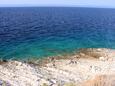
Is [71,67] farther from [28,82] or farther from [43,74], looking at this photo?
[28,82]

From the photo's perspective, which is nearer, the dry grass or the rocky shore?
the dry grass

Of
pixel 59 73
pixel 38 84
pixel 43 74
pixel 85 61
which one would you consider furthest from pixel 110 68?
pixel 38 84

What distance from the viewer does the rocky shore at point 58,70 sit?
60.4 ft

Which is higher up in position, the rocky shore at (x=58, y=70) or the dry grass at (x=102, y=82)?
the dry grass at (x=102, y=82)

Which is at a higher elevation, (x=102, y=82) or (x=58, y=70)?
(x=102, y=82)

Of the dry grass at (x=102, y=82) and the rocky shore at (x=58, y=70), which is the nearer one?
the dry grass at (x=102, y=82)

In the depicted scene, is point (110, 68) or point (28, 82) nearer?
point (28, 82)

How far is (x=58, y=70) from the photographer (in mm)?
22656

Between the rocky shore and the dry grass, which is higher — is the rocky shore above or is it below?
below

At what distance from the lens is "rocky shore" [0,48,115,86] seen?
18422mm

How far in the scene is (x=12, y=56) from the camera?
98.7 feet

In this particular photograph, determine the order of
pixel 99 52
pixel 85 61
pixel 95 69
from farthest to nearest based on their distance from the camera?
pixel 99 52 → pixel 85 61 → pixel 95 69

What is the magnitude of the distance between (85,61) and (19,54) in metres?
9.41

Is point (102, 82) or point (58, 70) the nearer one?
point (102, 82)
